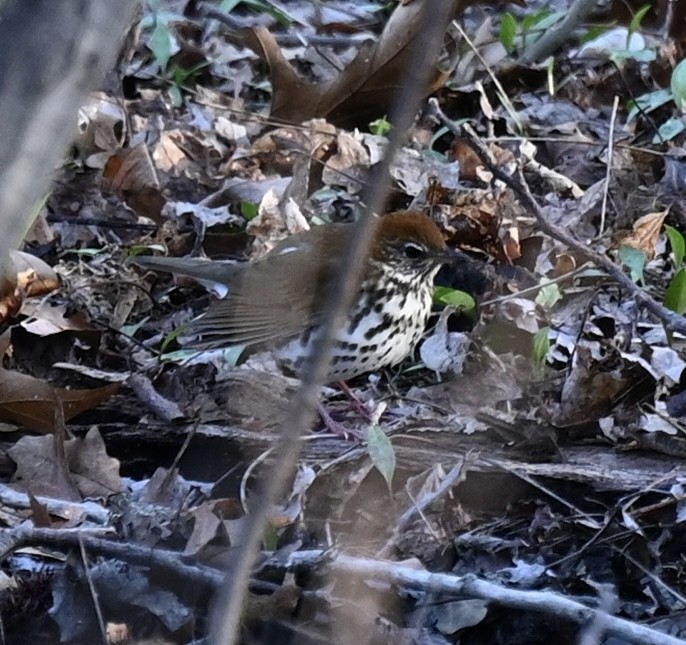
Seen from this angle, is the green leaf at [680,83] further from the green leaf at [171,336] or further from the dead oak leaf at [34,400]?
the dead oak leaf at [34,400]

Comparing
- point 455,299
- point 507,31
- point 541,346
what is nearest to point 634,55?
point 507,31

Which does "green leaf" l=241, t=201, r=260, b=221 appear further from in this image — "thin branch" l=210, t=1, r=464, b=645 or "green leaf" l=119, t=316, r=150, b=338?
"thin branch" l=210, t=1, r=464, b=645

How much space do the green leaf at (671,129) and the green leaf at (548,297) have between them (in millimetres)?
1419

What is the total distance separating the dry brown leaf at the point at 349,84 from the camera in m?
5.71

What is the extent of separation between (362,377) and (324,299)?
46 centimetres

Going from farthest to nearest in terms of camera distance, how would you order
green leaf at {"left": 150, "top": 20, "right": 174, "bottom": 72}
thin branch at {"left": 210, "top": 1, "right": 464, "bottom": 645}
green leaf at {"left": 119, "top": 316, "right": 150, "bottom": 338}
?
green leaf at {"left": 150, "top": 20, "right": 174, "bottom": 72} < green leaf at {"left": 119, "top": 316, "right": 150, "bottom": 338} < thin branch at {"left": 210, "top": 1, "right": 464, "bottom": 645}

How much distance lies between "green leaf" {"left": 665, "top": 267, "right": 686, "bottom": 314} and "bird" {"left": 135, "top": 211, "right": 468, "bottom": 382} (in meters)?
0.81

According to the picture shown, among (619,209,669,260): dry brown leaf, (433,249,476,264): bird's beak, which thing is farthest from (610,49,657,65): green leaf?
(433,249,476,264): bird's beak

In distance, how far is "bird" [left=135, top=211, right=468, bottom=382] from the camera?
411cm

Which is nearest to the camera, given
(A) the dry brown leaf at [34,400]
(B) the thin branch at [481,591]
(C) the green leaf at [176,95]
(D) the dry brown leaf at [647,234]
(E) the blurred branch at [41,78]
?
(E) the blurred branch at [41,78]

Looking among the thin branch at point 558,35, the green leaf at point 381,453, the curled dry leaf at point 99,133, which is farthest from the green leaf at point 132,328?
the thin branch at point 558,35

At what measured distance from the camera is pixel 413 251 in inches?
174

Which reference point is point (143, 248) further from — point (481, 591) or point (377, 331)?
point (481, 591)

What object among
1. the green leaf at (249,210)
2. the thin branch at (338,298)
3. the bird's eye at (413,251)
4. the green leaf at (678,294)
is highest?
the thin branch at (338,298)
